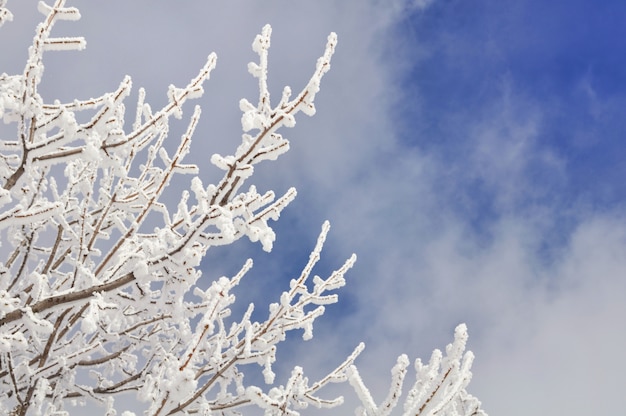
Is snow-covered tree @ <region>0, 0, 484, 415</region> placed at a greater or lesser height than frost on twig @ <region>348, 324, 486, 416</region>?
greater

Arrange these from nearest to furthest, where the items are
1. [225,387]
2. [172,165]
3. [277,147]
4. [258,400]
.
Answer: [258,400] < [277,147] < [172,165] < [225,387]

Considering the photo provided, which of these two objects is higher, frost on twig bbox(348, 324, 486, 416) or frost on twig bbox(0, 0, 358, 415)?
frost on twig bbox(0, 0, 358, 415)

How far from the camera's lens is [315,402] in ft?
14.4

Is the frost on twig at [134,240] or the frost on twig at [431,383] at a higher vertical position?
the frost on twig at [134,240]

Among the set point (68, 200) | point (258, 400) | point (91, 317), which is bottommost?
point (258, 400)

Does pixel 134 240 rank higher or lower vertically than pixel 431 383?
higher

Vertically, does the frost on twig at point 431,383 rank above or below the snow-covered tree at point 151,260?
below

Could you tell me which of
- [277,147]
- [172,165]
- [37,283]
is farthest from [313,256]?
[37,283]

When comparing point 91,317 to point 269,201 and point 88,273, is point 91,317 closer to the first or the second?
point 88,273

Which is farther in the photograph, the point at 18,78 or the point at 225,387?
the point at 225,387

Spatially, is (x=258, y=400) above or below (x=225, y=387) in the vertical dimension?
below

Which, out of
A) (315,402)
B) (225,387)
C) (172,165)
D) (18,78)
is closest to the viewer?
(18,78)

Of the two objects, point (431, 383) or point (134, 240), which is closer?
point (431, 383)

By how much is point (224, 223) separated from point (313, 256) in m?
2.12
